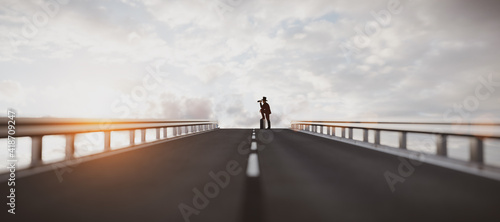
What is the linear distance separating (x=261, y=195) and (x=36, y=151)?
5.01 meters

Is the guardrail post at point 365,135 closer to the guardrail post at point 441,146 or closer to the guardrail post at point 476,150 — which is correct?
the guardrail post at point 441,146

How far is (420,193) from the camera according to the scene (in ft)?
17.4

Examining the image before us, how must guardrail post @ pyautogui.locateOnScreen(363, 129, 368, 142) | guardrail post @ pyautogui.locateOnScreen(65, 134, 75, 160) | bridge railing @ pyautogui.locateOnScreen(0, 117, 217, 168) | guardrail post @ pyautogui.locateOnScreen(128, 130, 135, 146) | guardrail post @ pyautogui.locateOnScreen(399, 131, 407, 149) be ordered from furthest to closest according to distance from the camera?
guardrail post @ pyautogui.locateOnScreen(363, 129, 368, 142), guardrail post @ pyautogui.locateOnScreen(128, 130, 135, 146), guardrail post @ pyautogui.locateOnScreen(399, 131, 407, 149), guardrail post @ pyautogui.locateOnScreen(65, 134, 75, 160), bridge railing @ pyautogui.locateOnScreen(0, 117, 217, 168)

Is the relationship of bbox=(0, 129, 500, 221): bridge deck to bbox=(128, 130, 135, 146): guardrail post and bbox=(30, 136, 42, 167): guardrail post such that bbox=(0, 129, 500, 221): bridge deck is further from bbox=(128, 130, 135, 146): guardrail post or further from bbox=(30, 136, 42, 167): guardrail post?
bbox=(128, 130, 135, 146): guardrail post

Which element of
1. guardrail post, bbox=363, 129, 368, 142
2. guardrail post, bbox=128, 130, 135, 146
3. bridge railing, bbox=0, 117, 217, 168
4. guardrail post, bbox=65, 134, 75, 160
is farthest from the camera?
guardrail post, bbox=363, 129, 368, 142

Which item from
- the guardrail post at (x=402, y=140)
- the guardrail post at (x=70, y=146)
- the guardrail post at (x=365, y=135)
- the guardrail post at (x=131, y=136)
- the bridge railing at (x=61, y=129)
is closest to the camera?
the bridge railing at (x=61, y=129)

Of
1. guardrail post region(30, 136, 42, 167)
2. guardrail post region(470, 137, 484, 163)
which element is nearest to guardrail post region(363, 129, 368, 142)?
guardrail post region(470, 137, 484, 163)

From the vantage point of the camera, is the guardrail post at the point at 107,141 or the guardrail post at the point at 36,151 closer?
the guardrail post at the point at 36,151

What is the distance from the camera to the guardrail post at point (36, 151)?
7176 millimetres

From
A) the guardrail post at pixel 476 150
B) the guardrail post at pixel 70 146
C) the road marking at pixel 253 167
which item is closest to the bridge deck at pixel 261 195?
the road marking at pixel 253 167

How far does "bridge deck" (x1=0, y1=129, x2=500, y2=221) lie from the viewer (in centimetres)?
409

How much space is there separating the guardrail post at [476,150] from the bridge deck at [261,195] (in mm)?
547

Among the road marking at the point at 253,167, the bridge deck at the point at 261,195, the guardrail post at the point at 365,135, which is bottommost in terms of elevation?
the bridge deck at the point at 261,195

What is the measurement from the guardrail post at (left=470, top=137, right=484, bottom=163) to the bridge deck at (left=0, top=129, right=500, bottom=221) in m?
0.55
